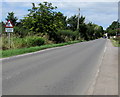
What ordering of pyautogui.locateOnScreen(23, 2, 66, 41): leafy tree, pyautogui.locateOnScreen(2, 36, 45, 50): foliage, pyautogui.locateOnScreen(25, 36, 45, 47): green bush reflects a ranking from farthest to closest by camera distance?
1. pyautogui.locateOnScreen(23, 2, 66, 41): leafy tree
2. pyautogui.locateOnScreen(25, 36, 45, 47): green bush
3. pyautogui.locateOnScreen(2, 36, 45, 50): foliage

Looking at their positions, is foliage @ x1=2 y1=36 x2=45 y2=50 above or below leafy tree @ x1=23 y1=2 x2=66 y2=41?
below

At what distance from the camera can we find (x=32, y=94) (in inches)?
213

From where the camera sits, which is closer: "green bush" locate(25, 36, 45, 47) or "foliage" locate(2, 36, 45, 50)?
"foliage" locate(2, 36, 45, 50)

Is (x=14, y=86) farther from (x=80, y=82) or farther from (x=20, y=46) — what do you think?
(x=20, y=46)

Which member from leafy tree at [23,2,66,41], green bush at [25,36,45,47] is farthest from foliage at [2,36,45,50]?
leafy tree at [23,2,66,41]

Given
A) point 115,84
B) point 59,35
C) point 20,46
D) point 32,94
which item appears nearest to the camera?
point 32,94

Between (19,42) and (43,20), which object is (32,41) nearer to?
(19,42)

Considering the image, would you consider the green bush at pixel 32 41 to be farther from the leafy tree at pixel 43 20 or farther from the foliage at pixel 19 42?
the leafy tree at pixel 43 20

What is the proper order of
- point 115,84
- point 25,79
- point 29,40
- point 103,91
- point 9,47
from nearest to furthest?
point 103,91 < point 115,84 < point 25,79 < point 9,47 < point 29,40

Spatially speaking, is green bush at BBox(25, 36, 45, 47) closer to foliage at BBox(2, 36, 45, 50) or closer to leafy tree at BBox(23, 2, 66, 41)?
foliage at BBox(2, 36, 45, 50)

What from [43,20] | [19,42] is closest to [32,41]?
[19,42]

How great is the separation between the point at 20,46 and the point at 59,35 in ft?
56.5

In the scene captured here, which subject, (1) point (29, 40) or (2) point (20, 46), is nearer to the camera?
(2) point (20, 46)

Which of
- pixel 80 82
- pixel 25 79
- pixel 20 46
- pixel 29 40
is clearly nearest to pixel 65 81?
pixel 80 82
